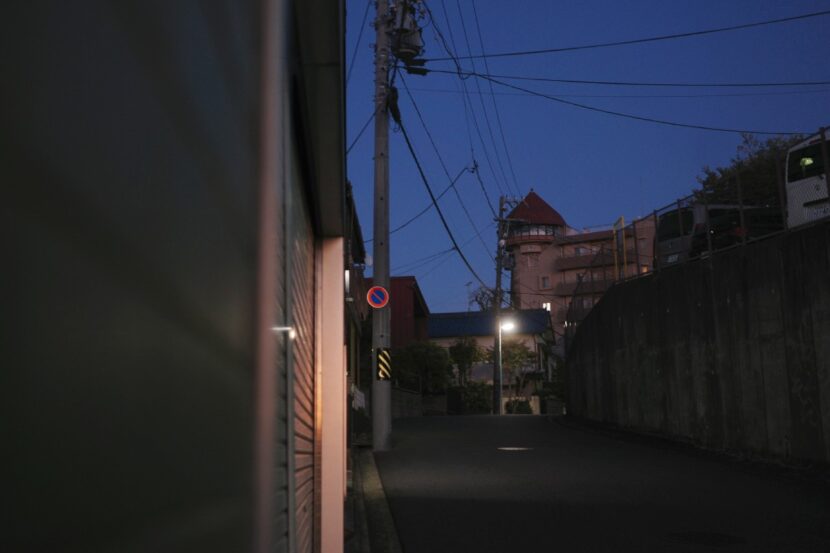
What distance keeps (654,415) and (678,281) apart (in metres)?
3.04

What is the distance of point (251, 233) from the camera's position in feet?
7.13

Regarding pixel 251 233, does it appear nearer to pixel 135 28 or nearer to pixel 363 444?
pixel 135 28

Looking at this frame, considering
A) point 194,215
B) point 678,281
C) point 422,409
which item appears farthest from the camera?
point 422,409

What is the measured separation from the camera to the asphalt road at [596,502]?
7748 mm

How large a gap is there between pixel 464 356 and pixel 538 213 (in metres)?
25.4

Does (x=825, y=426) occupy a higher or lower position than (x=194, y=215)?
lower

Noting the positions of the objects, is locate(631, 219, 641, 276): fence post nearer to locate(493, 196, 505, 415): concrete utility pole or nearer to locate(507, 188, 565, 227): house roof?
locate(493, 196, 505, 415): concrete utility pole

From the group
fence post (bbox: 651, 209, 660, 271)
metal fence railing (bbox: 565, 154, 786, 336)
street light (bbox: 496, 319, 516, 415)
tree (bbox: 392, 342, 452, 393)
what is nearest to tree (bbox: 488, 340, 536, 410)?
street light (bbox: 496, 319, 516, 415)

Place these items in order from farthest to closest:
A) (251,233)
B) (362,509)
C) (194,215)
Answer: (362,509), (251,233), (194,215)

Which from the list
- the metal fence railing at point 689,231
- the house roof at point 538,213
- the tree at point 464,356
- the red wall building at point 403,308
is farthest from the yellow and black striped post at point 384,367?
the house roof at point 538,213

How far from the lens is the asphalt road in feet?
25.4

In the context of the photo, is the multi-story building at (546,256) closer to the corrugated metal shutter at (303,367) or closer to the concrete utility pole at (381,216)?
the concrete utility pole at (381,216)

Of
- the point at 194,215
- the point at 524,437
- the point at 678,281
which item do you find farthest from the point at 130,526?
the point at 524,437

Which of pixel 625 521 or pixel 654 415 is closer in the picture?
pixel 625 521
